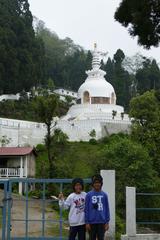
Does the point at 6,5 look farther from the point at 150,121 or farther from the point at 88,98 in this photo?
the point at 150,121

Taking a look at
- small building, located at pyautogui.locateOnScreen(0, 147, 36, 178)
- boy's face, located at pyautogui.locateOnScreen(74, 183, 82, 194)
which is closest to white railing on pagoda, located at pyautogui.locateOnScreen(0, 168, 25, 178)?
small building, located at pyautogui.locateOnScreen(0, 147, 36, 178)

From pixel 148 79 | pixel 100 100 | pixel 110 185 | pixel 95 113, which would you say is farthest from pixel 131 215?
pixel 148 79

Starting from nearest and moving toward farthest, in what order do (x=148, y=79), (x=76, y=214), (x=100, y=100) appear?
(x=76, y=214) → (x=100, y=100) → (x=148, y=79)

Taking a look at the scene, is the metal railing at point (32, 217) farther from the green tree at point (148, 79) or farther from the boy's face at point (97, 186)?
the green tree at point (148, 79)

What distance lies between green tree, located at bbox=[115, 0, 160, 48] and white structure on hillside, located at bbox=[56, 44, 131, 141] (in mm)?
28356

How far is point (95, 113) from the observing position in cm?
4306

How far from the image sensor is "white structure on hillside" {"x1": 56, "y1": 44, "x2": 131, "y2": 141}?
37.2m

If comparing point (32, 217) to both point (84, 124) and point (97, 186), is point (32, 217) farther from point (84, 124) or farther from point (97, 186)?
point (84, 124)

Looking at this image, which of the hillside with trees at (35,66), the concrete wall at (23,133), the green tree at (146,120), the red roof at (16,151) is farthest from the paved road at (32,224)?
the hillside with trees at (35,66)

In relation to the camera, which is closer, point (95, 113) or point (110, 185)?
point (110, 185)

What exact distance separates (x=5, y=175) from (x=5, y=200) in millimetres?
17420

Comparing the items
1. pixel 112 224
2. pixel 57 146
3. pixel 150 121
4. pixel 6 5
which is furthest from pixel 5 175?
pixel 6 5

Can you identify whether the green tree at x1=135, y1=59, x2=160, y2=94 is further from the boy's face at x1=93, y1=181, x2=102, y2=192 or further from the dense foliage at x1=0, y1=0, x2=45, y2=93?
the boy's face at x1=93, y1=181, x2=102, y2=192

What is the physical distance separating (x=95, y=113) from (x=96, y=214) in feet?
119
